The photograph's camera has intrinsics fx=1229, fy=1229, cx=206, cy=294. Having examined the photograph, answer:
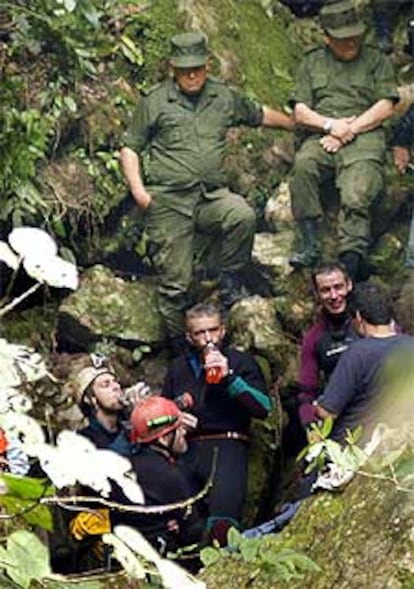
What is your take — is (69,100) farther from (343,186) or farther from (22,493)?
(22,493)

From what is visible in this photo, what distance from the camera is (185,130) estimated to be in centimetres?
396

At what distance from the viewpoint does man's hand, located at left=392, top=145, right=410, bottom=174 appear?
157 inches

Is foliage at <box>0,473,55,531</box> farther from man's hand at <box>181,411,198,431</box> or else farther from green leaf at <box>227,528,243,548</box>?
man's hand at <box>181,411,198,431</box>

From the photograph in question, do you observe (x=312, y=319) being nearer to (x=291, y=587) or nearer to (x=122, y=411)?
(x=122, y=411)

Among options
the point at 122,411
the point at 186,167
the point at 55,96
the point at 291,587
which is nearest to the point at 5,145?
the point at 55,96

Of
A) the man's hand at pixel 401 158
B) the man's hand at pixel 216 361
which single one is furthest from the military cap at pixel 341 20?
the man's hand at pixel 216 361

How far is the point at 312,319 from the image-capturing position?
4.00m

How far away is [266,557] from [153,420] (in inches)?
50.6

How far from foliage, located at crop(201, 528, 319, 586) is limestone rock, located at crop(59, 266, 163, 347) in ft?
6.87

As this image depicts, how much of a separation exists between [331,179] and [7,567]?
11.0 ft

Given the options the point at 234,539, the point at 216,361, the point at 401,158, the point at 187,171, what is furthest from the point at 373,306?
the point at 234,539

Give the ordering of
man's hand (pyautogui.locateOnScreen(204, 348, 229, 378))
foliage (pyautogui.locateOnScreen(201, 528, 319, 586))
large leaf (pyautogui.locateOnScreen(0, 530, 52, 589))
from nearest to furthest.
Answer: large leaf (pyautogui.locateOnScreen(0, 530, 52, 589))
foliage (pyautogui.locateOnScreen(201, 528, 319, 586))
man's hand (pyautogui.locateOnScreen(204, 348, 229, 378))

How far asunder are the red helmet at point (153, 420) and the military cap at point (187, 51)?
3.95ft

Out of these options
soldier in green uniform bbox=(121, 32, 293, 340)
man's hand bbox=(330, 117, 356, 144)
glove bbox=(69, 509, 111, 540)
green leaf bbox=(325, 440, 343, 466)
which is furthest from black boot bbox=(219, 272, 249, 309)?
green leaf bbox=(325, 440, 343, 466)
